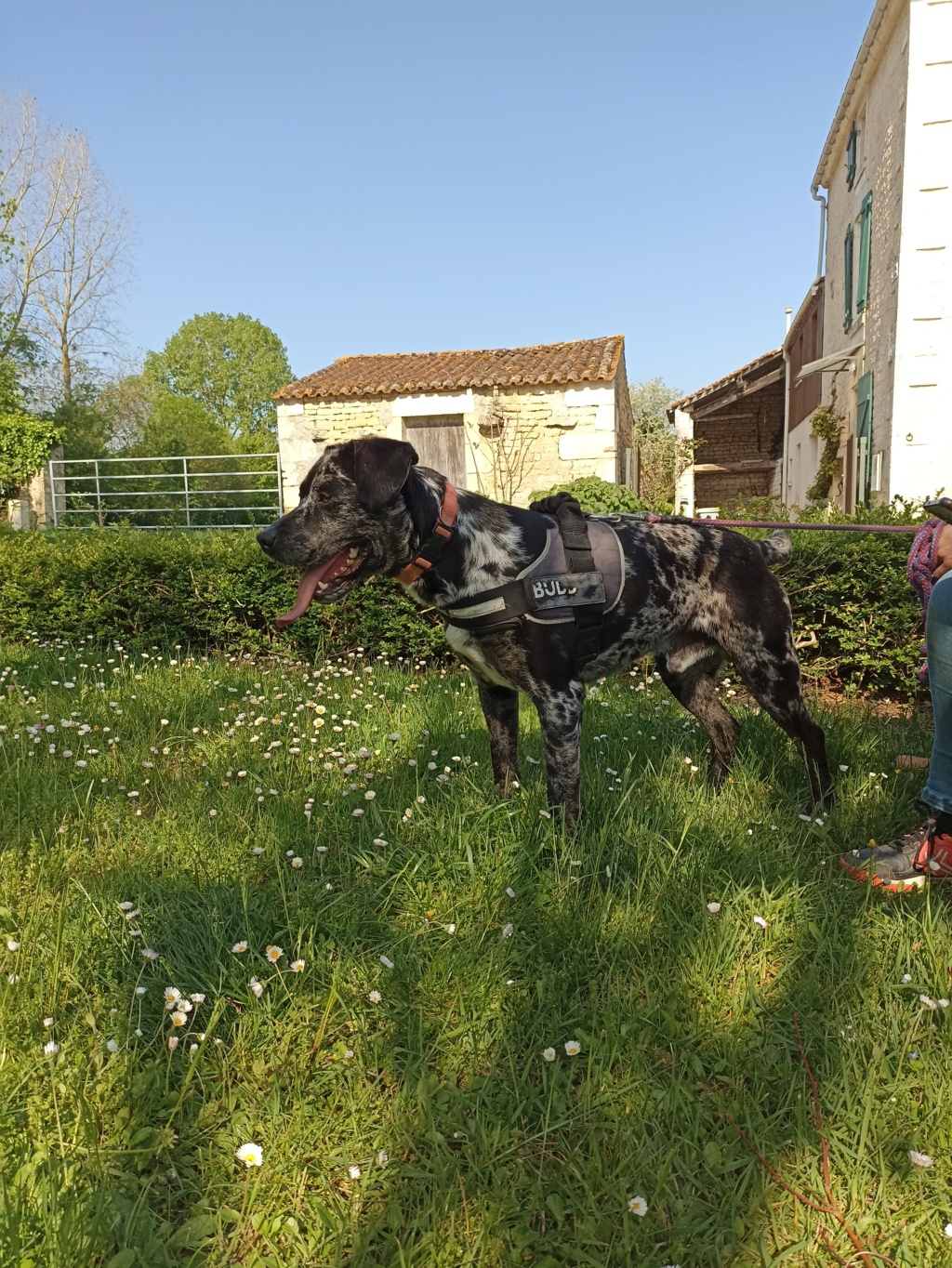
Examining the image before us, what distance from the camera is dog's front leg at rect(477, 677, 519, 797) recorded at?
11.3ft

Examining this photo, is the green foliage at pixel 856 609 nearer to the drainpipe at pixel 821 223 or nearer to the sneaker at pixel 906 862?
the sneaker at pixel 906 862

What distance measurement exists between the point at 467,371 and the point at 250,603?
39.6 feet

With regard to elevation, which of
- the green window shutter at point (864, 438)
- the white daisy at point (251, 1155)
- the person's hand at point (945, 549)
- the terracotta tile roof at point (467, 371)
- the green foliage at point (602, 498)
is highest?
the terracotta tile roof at point (467, 371)

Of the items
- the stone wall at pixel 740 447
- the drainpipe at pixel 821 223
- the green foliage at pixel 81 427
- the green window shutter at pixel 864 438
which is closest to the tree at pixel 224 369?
the green foliage at pixel 81 427

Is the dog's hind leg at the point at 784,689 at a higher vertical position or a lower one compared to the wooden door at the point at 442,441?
lower

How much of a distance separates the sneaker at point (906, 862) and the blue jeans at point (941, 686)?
19 centimetres

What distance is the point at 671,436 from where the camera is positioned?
2822cm

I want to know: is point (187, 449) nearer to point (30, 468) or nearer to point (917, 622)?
point (30, 468)

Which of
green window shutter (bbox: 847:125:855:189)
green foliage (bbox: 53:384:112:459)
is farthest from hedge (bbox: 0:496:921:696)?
green foliage (bbox: 53:384:112:459)

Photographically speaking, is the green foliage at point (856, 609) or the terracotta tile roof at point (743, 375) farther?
the terracotta tile roof at point (743, 375)

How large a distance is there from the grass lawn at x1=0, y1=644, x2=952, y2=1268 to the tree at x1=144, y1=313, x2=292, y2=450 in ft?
185

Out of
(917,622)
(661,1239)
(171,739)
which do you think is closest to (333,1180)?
(661,1239)

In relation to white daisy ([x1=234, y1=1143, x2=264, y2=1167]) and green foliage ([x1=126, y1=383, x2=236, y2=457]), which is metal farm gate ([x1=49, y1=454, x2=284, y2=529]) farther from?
white daisy ([x1=234, y1=1143, x2=264, y2=1167])

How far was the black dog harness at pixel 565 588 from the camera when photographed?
10.00 ft
